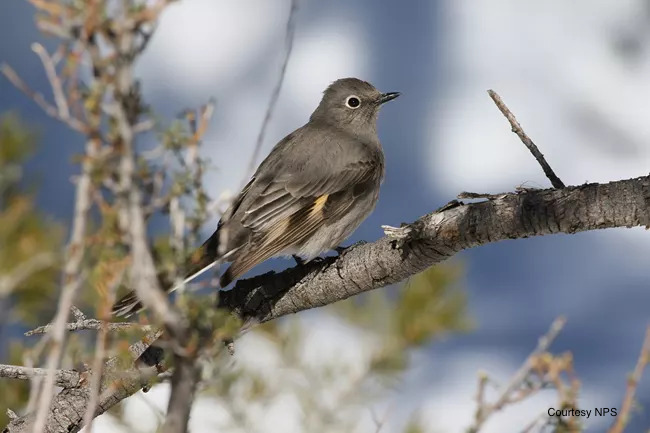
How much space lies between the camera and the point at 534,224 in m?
3.09

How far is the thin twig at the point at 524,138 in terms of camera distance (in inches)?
126

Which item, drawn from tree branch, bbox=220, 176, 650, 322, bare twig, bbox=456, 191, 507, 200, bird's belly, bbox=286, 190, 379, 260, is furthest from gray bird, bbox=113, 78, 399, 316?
bare twig, bbox=456, 191, 507, 200

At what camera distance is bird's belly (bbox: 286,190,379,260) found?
4375 mm

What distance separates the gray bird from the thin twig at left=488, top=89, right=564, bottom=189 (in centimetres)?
139

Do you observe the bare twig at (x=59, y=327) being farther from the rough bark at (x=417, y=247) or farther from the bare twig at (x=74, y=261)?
the rough bark at (x=417, y=247)

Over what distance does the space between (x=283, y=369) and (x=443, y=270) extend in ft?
4.59

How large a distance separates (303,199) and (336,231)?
0.25m

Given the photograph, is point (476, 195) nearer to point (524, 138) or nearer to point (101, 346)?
point (524, 138)

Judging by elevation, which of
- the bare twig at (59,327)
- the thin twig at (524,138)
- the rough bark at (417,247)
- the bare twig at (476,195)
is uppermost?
the thin twig at (524,138)

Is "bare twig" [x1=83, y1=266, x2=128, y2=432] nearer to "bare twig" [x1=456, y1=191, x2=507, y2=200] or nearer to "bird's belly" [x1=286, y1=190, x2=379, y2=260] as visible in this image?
"bare twig" [x1=456, y1=191, x2=507, y2=200]

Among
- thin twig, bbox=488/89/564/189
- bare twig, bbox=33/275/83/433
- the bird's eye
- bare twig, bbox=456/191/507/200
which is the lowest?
bare twig, bbox=33/275/83/433

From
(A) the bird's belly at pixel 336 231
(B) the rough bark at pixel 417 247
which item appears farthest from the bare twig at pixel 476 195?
(A) the bird's belly at pixel 336 231

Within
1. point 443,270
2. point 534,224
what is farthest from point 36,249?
point 534,224

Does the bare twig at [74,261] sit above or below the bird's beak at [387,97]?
below
